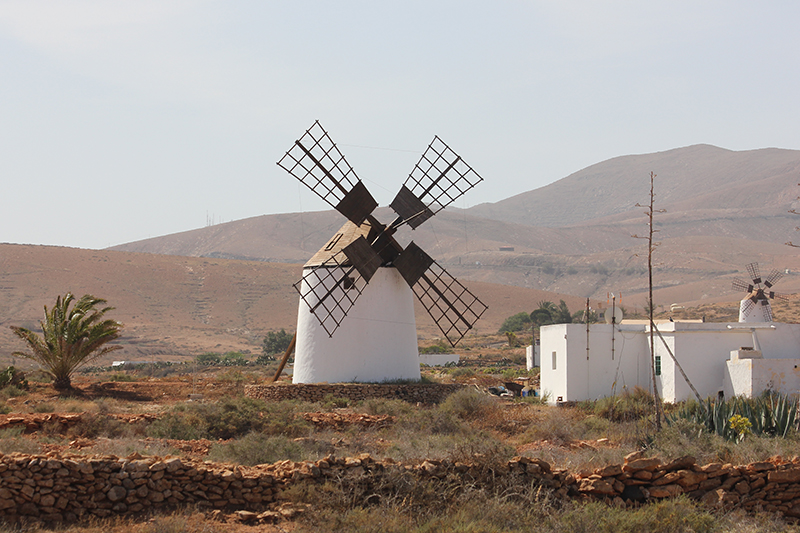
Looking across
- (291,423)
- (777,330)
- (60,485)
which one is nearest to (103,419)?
(291,423)

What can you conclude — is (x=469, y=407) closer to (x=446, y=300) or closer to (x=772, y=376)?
(x=446, y=300)

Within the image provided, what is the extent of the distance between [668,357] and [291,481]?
483 inches

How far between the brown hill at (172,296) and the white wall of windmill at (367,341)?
32068 mm

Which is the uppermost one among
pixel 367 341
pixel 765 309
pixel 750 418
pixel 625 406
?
pixel 765 309

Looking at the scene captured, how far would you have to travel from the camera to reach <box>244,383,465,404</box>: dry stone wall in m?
17.9

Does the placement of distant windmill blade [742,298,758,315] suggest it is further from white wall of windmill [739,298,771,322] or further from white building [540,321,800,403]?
white building [540,321,800,403]

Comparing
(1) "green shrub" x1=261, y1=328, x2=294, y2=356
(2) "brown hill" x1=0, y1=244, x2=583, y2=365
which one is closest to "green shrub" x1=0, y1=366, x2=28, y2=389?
(1) "green shrub" x1=261, y1=328, x2=294, y2=356

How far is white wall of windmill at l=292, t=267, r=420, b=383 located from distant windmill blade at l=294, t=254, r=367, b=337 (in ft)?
0.64

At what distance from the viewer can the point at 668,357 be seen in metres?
17.7

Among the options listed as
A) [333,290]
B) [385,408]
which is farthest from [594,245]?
[385,408]

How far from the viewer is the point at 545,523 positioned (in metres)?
7.38

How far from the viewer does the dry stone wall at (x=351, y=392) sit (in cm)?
1788

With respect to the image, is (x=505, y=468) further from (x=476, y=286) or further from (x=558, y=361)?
(x=476, y=286)

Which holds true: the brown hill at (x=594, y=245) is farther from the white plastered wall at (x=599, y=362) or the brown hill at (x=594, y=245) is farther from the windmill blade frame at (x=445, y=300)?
the white plastered wall at (x=599, y=362)
